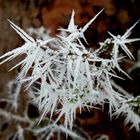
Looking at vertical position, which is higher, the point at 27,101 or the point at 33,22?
the point at 33,22

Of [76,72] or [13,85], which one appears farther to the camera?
[13,85]

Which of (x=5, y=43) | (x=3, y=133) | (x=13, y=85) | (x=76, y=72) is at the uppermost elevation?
(x=5, y=43)

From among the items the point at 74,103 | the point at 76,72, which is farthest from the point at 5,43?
the point at 76,72

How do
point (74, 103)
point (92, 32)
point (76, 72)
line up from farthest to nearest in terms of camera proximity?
point (92, 32) < point (74, 103) < point (76, 72)

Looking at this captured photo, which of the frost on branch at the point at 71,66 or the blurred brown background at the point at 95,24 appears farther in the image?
the blurred brown background at the point at 95,24

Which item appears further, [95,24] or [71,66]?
[95,24]

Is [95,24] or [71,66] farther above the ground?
[95,24]

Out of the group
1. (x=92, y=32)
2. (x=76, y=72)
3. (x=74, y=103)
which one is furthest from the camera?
(x=92, y=32)

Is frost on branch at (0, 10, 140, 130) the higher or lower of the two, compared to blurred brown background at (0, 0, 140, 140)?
lower

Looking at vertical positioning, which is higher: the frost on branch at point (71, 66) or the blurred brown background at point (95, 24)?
the blurred brown background at point (95, 24)

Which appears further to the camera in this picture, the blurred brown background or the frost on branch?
the blurred brown background

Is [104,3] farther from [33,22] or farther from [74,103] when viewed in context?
[74,103]
